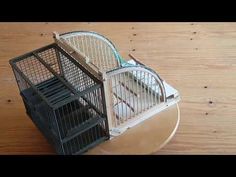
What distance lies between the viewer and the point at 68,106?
148 centimetres

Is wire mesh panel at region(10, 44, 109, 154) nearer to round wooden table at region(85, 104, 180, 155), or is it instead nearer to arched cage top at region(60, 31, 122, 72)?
round wooden table at region(85, 104, 180, 155)

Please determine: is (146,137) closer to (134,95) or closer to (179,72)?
(134,95)

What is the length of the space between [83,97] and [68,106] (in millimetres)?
98

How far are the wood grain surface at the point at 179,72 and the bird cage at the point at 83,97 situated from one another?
0.50 ft

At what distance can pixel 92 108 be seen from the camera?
1.43m

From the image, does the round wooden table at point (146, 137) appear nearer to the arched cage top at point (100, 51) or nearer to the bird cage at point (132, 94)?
the bird cage at point (132, 94)

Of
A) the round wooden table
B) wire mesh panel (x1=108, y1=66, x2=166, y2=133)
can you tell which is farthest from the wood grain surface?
wire mesh panel (x1=108, y1=66, x2=166, y2=133)

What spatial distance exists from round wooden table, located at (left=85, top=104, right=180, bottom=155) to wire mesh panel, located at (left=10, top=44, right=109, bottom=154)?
0.15 feet

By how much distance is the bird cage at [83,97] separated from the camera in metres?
1.35

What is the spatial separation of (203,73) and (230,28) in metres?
0.50

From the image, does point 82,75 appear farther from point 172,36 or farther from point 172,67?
point 172,36

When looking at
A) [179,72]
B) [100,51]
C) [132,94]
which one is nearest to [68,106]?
[132,94]

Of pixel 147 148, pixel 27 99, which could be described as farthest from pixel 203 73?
pixel 27 99

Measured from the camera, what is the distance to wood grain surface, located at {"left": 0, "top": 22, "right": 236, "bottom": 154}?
62.4 inches
